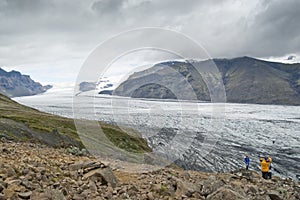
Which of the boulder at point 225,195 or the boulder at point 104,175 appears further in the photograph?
the boulder at point 104,175

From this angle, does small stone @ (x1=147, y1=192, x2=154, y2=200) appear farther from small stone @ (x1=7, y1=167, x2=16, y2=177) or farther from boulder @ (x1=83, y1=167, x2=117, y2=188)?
small stone @ (x1=7, y1=167, x2=16, y2=177)

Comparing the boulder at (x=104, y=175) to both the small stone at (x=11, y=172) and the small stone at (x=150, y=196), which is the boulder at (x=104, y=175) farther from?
the small stone at (x=11, y=172)

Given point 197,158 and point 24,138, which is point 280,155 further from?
point 24,138

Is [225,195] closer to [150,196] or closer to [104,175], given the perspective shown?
[150,196]

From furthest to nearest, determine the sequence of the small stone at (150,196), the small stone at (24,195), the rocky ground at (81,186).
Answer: the small stone at (150,196), the rocky ground at (81,186), the small stone at (24,195)

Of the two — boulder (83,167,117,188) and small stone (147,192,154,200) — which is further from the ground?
boulder (83,167,117,188)

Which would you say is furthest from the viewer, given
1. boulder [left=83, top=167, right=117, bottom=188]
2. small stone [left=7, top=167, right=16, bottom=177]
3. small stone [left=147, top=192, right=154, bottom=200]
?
boulder [left=83, top=167, right=117, bottom=188]

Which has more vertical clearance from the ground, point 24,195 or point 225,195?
point 24,195

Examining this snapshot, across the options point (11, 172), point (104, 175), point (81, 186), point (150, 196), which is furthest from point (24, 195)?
point (150, 196)

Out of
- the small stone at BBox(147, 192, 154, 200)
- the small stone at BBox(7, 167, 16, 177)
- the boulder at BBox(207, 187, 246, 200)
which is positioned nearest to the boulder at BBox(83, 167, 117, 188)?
the small stone at BBox(147, 192, 154, 200)

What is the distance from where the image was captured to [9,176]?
8891mm

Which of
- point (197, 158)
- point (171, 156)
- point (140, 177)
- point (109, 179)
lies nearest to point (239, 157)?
point (197, 158)

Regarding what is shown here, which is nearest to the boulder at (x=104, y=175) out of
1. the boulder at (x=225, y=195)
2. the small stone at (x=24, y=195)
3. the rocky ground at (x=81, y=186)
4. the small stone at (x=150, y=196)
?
the rocky ground at (x=81, y=186)

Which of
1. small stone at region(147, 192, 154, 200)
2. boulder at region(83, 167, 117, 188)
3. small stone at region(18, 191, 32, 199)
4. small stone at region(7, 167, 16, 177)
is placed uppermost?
small stone at region(7, 167, 16, 177)
